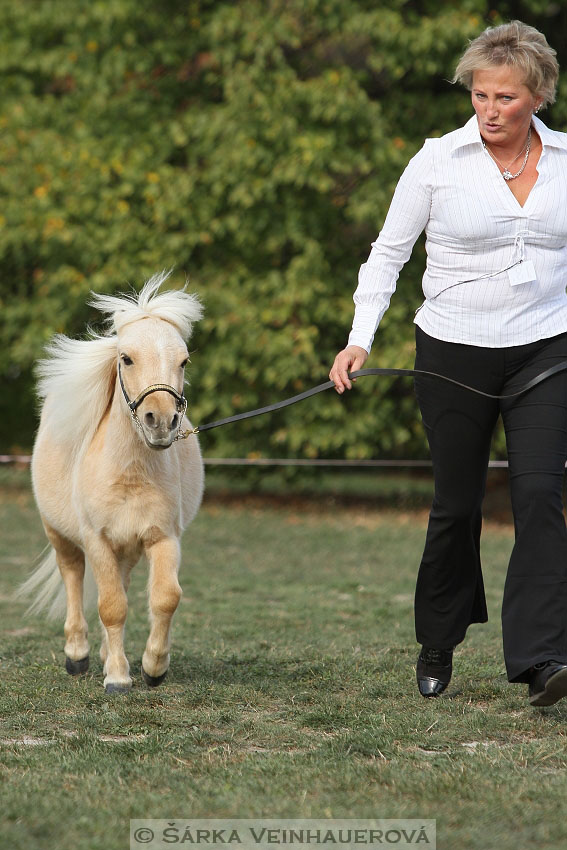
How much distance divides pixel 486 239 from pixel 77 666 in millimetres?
2590

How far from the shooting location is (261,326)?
12477 millimetres

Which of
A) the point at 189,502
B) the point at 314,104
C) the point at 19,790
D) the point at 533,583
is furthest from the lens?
the point at 314,104

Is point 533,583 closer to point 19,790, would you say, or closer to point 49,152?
point 19,790

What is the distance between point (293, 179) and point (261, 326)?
160cm

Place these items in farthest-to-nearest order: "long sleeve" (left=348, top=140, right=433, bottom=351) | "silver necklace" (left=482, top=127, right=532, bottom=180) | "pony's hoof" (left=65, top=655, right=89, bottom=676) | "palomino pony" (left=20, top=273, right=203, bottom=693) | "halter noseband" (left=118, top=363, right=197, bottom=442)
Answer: "pony's hoof" (left=65, top=655, right=89, bottom=676), "palomino pony" (left=20, top=273, right=203, bottom=693), "halter noseband" (left=118, top=363, right=197, bottom=442), "long sleeve" (left=348, top=140, right=433, bottom=351), "silver necklace" (left=482, top=127, right=532, bottom=180)

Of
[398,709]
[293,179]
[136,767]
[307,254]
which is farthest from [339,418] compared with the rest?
[136,767]

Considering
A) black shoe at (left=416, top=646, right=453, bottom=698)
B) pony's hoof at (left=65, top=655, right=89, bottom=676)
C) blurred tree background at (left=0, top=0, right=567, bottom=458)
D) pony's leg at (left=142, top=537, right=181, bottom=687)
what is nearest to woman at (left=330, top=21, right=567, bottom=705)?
black shoe at (left=416, top=646, right=453, bottom=698)

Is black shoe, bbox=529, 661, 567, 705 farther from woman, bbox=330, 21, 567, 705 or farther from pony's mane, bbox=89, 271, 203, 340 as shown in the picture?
pony's mane, bbox=89, 271, 203, 340

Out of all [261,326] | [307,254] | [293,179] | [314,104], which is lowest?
[261,326]

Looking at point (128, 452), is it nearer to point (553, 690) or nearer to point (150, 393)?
point (150, 393)

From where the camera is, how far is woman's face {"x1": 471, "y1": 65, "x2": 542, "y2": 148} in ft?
12.5

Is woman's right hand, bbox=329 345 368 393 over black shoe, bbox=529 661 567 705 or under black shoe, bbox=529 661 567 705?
over

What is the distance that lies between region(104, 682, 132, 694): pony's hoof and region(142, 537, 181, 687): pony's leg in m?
0.10

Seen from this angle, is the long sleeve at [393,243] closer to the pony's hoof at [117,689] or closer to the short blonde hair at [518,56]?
the short blonde hair at [518,56]
